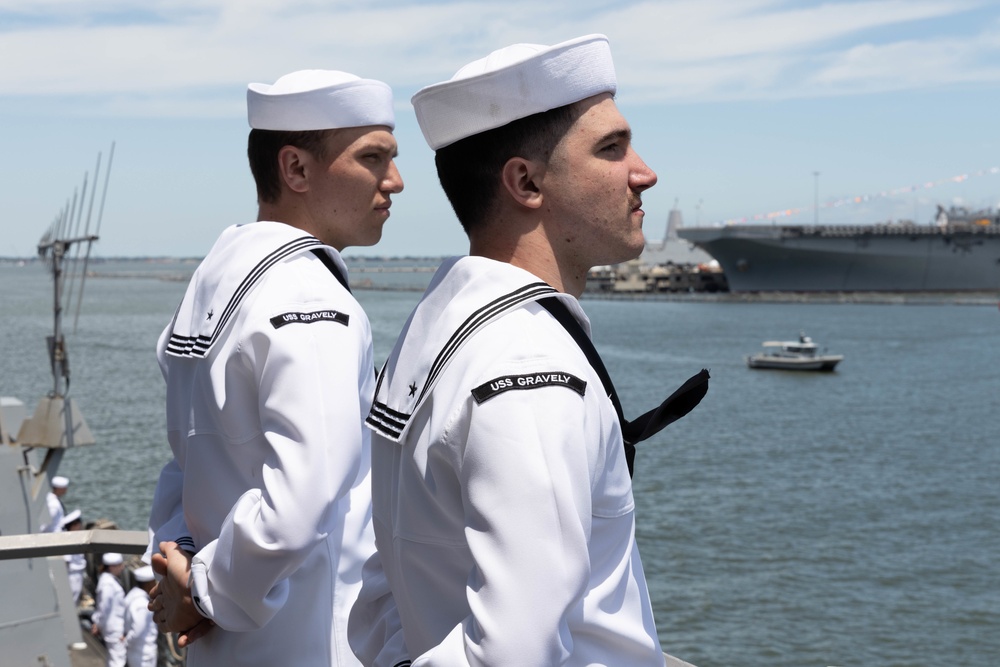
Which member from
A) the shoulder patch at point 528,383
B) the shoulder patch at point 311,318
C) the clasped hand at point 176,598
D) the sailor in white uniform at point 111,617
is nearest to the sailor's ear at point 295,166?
the shoulder patch at point 311,318

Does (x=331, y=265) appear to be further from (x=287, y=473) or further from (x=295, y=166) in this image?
(x=287, y=473)

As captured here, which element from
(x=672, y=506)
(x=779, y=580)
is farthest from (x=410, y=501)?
(x=672, y=506)

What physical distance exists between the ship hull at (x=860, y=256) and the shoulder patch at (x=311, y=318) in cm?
8524

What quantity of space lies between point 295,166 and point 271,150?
7 centimetres

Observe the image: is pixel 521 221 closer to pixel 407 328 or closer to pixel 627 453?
pixel 407 328

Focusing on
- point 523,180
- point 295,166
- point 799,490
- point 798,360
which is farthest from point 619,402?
point 798,360

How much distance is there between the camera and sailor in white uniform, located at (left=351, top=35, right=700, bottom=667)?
1.18 metres

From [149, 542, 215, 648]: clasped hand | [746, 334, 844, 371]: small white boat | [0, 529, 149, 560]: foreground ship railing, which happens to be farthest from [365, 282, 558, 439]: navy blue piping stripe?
[746, 334, 844, 371]: small white boat

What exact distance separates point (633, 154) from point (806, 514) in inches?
1013

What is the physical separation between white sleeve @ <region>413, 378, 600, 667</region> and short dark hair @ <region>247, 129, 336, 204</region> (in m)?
1.20

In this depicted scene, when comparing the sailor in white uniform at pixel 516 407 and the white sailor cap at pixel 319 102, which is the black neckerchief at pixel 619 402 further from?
the white sailor cap at pixel 319 102

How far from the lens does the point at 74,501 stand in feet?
74.7

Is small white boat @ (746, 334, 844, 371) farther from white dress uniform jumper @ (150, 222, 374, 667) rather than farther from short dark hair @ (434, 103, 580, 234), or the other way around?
short dark hair @ (434, 103, 580, 234)

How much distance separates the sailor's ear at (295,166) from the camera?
2.26 m
